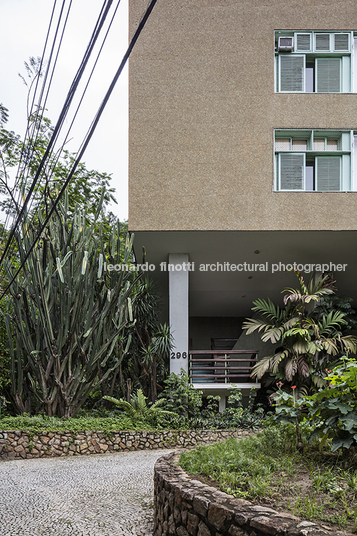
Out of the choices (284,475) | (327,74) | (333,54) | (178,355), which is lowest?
(178,355)

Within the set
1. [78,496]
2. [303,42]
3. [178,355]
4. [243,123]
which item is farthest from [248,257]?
[78,496]

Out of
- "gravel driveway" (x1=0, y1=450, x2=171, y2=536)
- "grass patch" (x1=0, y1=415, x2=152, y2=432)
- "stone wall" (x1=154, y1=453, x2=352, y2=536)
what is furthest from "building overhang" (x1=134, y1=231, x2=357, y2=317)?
"stone wall" (x1=154, y1=453, x2=352, y2=536)

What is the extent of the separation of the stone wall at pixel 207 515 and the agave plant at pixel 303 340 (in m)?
5.49

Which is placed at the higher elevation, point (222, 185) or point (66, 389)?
point (222, 185)

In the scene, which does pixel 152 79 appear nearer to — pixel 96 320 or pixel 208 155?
pixel 208 155

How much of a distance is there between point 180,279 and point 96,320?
2.38 m

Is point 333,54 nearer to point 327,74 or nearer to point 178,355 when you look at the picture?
point 327,74

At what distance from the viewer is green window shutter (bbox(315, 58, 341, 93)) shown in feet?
32.5

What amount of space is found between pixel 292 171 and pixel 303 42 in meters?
2.78

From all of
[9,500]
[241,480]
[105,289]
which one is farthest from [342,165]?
[9,500]

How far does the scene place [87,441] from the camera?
834 centimetres

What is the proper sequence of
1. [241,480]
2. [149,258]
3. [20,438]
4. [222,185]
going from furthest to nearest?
[149,258]
[222,185]
[20,438]
[241,480]

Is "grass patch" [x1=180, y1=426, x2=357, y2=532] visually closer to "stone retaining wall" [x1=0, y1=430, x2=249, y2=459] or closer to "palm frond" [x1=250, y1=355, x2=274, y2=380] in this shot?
"stone retaining wall" [x1=0, y1=430, x2=249, y2=459]

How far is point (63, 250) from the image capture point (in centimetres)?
893
